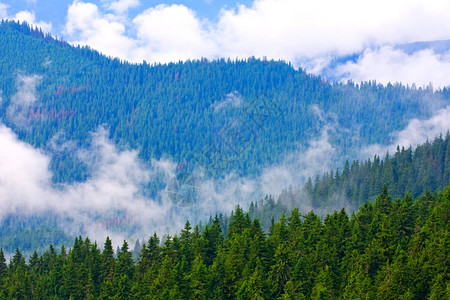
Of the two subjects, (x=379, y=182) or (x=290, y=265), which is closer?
(x=290, y=265)

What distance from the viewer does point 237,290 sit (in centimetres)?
7600

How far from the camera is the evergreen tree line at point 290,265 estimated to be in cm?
6594

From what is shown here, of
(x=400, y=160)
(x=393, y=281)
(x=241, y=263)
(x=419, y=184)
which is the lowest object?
(x=393, y=281)

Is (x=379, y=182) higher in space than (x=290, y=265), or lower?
higher

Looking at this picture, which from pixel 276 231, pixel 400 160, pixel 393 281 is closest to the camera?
pixel 393 281

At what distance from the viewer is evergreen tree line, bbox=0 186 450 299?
65.9m

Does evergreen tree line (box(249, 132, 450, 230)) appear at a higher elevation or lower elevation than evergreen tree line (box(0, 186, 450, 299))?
higher

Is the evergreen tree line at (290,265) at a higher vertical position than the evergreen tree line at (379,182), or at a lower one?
lower

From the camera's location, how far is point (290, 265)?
78438 millimetres

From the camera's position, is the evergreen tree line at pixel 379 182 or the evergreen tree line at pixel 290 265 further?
the evergreen tree line at pixel 379 182

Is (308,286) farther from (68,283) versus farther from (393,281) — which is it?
(68,283)

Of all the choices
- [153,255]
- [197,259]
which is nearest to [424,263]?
[197,259]

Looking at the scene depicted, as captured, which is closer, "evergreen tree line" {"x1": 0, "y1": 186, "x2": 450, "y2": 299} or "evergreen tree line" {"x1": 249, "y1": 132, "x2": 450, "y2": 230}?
"evergreen tree line" {"x1": 0, "y1": 186, "x2": 450, "y2": 299}

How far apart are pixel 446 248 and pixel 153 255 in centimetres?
4315
